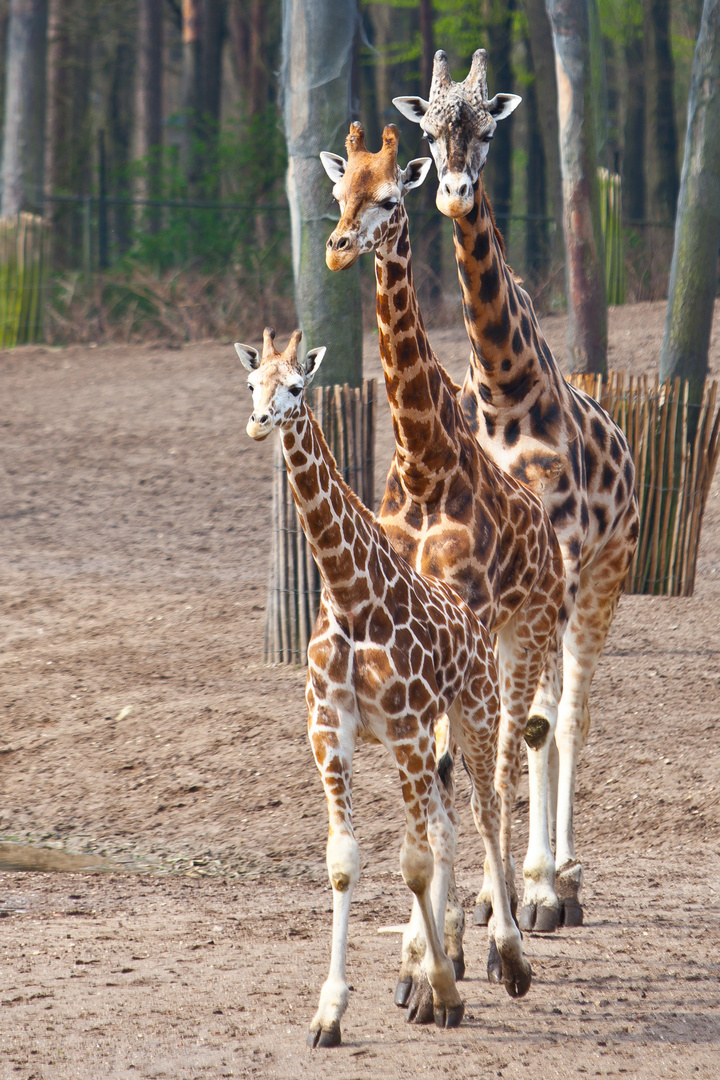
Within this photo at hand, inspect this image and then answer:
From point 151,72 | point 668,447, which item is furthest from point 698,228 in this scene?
point 151,72

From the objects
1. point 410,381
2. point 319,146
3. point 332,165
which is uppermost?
Answer: point 319,146

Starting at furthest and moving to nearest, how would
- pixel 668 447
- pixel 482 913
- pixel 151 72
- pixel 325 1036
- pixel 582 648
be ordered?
pixel 151 72
pixel 668 447
pixel 582 648
pixel 482 913
pixel 325 1036

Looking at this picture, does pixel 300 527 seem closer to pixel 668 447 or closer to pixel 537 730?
pixel 668 447

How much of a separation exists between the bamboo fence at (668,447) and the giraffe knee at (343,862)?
569cm

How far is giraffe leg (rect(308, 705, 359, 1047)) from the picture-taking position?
3932 millimetres

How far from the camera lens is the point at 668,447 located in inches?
361

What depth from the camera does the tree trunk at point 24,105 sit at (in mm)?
18172

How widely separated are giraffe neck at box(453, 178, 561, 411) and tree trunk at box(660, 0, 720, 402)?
4.19 metres

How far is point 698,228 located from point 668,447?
1.84 m

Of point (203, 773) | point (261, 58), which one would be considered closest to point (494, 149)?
point (261, 58)

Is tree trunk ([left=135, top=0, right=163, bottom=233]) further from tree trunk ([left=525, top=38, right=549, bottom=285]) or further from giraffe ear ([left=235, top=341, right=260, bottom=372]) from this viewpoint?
giraffe ear ([left=235, top=341, right=260, bottom=372])

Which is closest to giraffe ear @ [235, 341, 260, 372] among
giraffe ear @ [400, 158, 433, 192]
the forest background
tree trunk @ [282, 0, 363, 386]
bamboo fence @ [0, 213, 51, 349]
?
giraffe ear @ [400, 158, 433, 192]

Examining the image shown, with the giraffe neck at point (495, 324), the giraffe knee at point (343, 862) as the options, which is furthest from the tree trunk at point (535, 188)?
the giraffe knee at point (343, 862)

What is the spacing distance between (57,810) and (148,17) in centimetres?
2210
